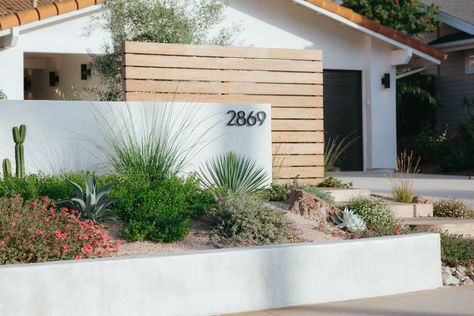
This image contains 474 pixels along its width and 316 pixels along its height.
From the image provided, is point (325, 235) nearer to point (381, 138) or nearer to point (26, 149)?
point (26, 149)

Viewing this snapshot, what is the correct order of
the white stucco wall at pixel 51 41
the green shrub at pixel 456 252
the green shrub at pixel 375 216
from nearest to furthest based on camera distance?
the green shrub at pixel 456 252
the green shrub at pixel 375 216
the white stucco wall at pixel 51 41

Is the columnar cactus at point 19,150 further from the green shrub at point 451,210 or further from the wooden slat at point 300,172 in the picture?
the green shrub at point 451,210

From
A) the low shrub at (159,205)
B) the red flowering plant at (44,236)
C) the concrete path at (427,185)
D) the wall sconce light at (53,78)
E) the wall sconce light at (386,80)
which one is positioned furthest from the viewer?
the wall sconce light at (53,78)

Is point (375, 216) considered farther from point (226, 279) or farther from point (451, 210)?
point (226, 279)

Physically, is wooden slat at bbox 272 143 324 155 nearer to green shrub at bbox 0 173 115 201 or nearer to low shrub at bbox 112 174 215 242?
low shrub at bbox 112 174 215 242

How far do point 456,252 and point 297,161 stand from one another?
4381 mm

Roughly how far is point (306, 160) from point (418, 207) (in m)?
2.38

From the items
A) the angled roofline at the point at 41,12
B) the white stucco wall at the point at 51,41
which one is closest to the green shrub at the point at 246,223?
Result: the angled roofline at the point at 41,12

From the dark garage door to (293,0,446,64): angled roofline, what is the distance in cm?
117

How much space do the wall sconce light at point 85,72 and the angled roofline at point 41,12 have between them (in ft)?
8.18

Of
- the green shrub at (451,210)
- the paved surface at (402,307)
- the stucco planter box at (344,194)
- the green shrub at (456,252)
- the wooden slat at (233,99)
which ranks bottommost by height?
the paved surface at (402,307)

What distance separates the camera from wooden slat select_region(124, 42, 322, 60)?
41.8 feet

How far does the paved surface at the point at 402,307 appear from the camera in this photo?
25.7 feet

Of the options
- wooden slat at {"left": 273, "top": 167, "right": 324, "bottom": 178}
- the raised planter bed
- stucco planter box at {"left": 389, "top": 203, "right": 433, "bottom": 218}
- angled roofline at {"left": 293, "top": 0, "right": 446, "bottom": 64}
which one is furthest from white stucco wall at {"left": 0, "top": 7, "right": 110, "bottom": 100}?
the raised planter bed
